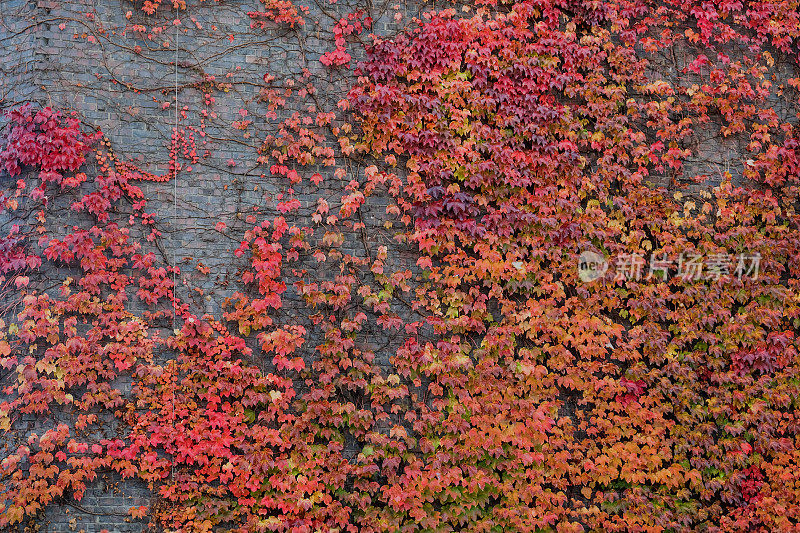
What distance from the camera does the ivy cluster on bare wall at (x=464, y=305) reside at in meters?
4.95

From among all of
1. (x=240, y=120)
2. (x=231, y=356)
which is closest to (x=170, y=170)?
(x=240, y=120)

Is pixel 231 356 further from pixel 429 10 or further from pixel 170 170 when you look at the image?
pixel 429 10

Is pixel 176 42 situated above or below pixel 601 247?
above

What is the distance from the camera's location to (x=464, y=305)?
211 inches

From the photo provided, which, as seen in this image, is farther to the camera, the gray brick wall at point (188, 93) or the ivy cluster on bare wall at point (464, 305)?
the gray brick wall at point (188, 93)

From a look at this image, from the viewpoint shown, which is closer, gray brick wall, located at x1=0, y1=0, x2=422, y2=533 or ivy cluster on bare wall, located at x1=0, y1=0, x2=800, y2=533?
ivy cluster on bare wall, located at x1=0, y1=0, x2=800, y2=533

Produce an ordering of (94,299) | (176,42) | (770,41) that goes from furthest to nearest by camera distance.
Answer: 1. (770,41)
2. (176,42)
3. (94,299)

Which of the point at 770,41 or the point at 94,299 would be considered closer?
the point at 94,299

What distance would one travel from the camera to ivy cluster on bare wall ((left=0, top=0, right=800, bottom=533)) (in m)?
4.95

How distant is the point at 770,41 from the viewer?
240 inches

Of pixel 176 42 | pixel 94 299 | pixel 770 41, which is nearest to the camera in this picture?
pixel 94 299

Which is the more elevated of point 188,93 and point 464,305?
point 188,93

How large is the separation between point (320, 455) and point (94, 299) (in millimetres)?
2076

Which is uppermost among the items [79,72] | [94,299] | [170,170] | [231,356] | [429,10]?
[429,10]
